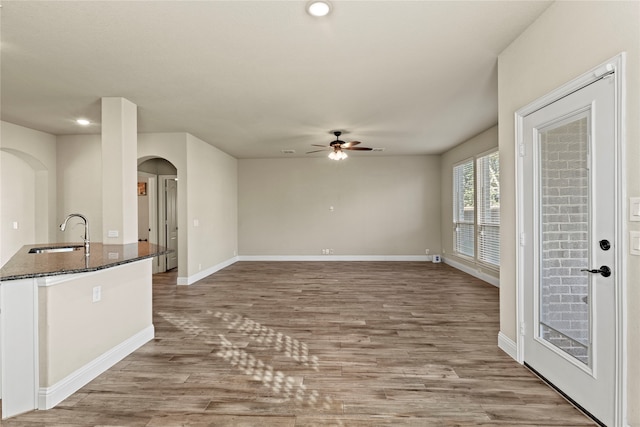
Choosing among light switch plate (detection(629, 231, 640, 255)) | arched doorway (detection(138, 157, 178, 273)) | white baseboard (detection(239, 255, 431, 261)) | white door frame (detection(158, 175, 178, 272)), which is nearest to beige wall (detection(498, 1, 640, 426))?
light switch plate (detection(629, 231, 640, 255))

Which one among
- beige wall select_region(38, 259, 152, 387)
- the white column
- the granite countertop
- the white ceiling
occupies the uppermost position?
the white ceiling

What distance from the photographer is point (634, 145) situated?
5.59 ft

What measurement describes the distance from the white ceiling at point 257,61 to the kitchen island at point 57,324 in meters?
1.88

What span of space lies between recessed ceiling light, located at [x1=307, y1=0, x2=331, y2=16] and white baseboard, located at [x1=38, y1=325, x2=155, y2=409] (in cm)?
326

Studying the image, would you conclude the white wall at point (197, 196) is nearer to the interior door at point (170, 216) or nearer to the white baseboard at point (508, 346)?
the interior door at point (170, 216)

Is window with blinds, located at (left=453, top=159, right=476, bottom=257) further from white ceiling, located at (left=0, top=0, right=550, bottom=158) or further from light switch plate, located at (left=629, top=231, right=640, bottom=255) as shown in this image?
light switch plate, located at (left=629, top=231, right=640, bottom=255)

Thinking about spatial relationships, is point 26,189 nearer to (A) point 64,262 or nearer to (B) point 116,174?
(B) point 116,174

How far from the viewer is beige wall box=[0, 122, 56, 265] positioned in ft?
17.9

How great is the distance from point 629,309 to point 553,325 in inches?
27.6

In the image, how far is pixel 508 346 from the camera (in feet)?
9.68

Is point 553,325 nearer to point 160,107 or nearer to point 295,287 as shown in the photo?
point 295,287

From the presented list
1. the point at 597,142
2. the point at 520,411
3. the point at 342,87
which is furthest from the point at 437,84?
the point at 520,411

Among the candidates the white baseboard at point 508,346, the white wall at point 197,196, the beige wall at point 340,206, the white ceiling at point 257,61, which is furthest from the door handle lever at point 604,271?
the beige wall at point 340,206

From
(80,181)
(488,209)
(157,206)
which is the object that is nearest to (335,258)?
(488,209)
